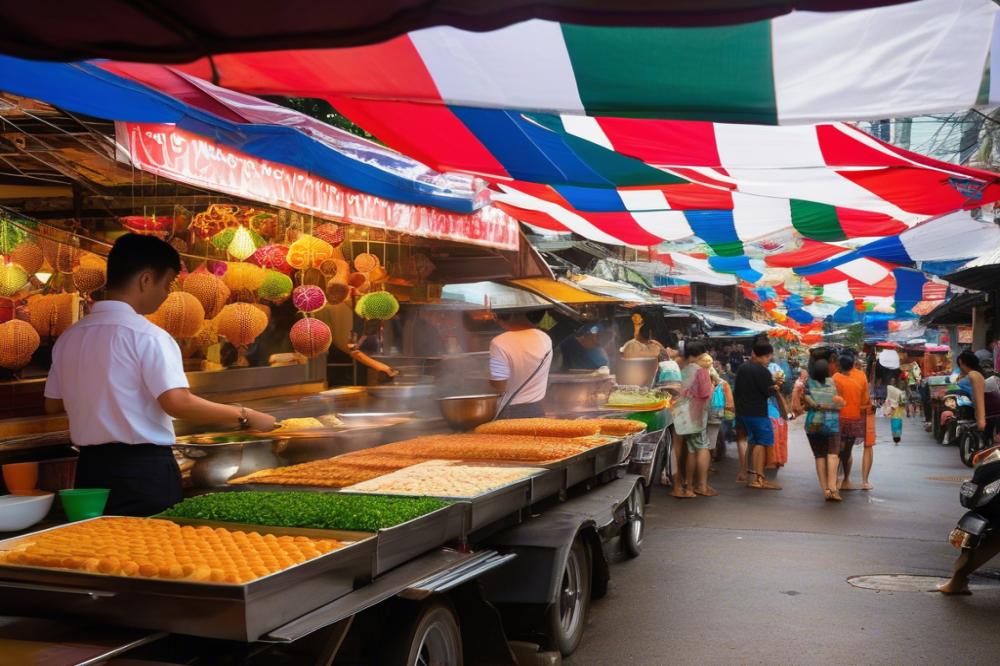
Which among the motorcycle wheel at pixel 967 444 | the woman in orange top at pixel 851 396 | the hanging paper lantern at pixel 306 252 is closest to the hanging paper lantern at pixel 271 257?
the hanging paper lantern at pixel 306 252

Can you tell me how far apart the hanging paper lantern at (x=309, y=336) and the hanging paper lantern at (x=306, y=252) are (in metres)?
0.55

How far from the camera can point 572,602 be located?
18.9 ft

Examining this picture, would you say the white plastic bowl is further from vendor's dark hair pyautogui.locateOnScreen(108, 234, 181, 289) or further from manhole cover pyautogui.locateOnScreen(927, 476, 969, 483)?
manhole cover pyautogui.locateOnScreen(927, 476, 969, 483)

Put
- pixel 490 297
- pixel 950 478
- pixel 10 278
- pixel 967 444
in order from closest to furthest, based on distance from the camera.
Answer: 1. pixel 10 278
2. pixel 490 297
3. pixel 950 478
4. pixel 967 444

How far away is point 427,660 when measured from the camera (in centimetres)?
392

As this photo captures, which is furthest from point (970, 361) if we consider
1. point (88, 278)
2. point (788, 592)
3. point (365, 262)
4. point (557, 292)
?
point (88, 278)

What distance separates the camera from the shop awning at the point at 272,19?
254 cm

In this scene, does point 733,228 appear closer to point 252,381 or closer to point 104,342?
point 252,381

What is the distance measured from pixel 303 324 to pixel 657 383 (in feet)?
23.5

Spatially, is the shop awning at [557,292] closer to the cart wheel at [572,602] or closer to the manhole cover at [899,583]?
the manhole cover at [899,583]

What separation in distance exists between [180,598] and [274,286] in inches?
201

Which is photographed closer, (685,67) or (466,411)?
(685,67)

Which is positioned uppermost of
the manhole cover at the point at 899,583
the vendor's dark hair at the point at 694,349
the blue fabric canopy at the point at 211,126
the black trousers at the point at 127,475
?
the blue fabric canopy at the point at 211,126

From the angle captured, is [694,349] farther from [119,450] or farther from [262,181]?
[119,450]
